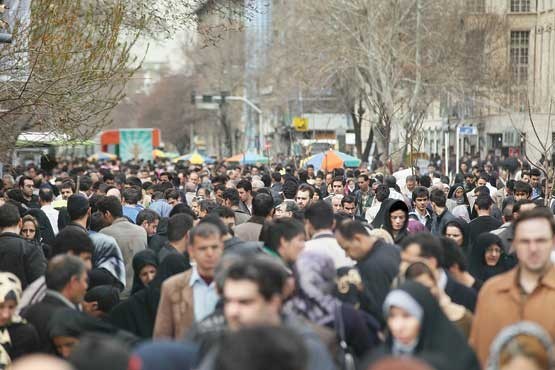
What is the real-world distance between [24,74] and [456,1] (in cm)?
3451

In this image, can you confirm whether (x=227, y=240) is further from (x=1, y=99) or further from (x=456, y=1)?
(x=456, y=1)

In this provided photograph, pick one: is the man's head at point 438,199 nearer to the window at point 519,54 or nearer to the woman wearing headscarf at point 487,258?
the woman wearing headscarf at point 487,258

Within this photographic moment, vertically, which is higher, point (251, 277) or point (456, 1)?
point (456, 1)

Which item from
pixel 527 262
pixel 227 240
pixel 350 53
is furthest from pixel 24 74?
pixel 350 53

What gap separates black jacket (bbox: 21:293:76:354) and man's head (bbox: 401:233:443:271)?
6.21 feet

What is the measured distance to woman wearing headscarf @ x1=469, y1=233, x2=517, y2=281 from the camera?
433 inches

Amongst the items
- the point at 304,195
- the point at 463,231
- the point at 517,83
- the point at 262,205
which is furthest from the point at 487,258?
the point at 517,83

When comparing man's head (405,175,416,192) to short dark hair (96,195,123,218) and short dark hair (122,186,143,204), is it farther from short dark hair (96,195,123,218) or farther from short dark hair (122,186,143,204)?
short dark hair (96,195,123,218)

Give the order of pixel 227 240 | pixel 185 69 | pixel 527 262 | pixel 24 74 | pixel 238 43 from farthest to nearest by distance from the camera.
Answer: pixel 185 69, pixel 238 43, pixel 24 74, pixel 227 240, pixel 527 262

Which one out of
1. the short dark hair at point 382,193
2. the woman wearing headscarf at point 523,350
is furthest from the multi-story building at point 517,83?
the woman wearing headscarf at point 523,350

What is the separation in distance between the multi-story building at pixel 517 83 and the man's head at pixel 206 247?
42.5 m

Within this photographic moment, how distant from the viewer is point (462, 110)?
221 feet

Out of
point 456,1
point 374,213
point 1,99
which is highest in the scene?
point 456,1

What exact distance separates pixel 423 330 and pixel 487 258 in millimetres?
4629
